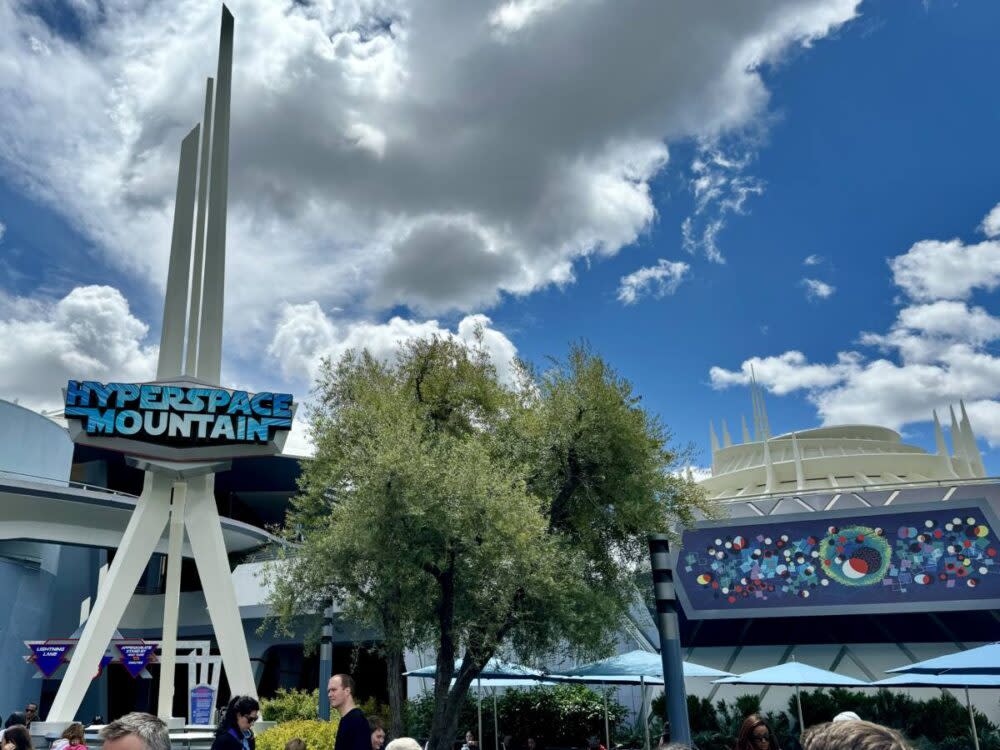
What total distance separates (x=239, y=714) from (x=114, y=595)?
15775 millimetres

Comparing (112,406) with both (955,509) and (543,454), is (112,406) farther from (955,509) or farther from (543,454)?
(955,509)

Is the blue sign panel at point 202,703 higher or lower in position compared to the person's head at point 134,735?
lower

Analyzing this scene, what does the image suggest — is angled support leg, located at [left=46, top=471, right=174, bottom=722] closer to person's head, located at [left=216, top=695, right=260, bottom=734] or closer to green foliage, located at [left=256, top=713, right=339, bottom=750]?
green foliage, located at [left=256, top=713, right=339, bottom=750]

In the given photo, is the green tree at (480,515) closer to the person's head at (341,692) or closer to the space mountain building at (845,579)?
the space mountain building at (845,579)

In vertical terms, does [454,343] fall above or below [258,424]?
above

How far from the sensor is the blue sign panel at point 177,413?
20.6 meters

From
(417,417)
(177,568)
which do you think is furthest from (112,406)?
(417,417)

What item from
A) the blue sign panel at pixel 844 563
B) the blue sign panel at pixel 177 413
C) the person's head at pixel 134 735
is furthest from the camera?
the blue sign panel at pixel 844 563

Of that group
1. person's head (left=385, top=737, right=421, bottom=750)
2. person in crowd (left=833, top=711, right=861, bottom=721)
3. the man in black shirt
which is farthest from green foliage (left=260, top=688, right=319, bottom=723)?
person in crowd (left=833, top=711, right=861, bottom=721)

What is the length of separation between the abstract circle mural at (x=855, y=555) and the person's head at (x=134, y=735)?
74.8ft

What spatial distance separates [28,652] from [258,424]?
16737 mm

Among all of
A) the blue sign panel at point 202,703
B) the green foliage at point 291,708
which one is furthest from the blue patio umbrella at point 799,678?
the blue sign panel at point 202,703

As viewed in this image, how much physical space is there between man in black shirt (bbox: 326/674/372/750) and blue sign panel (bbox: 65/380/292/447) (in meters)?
15.7

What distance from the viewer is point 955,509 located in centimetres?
2194
